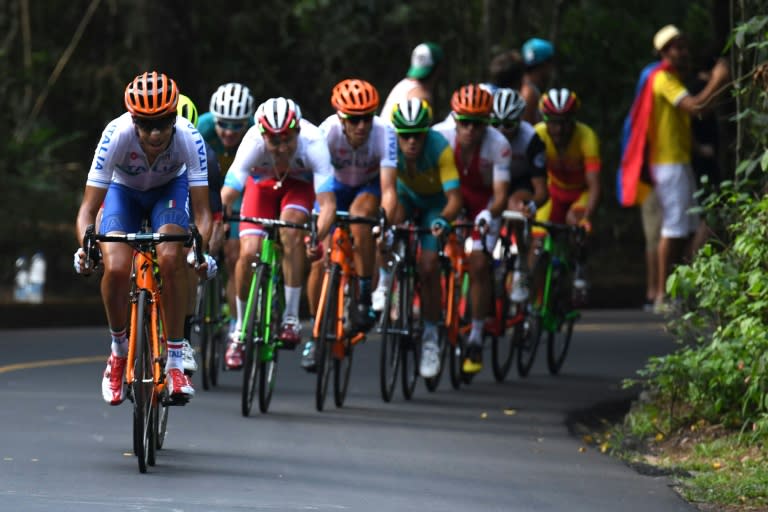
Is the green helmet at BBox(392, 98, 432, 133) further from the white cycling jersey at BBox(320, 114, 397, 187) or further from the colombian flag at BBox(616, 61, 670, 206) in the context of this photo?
the colombian flag at BBox(616, 61, 670, 206)

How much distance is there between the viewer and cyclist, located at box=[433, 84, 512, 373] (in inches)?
593

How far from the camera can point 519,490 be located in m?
Result: 10.1

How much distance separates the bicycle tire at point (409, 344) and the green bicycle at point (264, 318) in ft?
4.14

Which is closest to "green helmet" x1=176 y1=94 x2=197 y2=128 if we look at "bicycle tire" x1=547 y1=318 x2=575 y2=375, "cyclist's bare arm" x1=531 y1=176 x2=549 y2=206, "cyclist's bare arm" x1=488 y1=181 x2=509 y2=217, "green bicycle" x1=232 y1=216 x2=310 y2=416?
"green bicycle" x1=232 y1=216 x2=310 y2=416

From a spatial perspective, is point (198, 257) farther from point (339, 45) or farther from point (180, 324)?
point (339, 45)

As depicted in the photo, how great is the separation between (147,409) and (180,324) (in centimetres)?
60

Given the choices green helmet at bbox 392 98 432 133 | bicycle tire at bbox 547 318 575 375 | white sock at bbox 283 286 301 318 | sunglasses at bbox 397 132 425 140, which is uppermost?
green helmet at bbox 392 98 432 133

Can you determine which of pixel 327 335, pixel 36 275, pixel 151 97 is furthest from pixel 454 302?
pixel 36 275

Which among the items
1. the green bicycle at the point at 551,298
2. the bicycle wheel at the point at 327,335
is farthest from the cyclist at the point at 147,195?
the green bicycle at the point at 551,298

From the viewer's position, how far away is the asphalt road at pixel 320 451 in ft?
31.2

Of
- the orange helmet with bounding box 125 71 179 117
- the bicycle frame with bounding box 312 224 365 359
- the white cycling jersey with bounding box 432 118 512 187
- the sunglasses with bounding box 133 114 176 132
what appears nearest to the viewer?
the orange helmet with bounding box 125 71 179 117

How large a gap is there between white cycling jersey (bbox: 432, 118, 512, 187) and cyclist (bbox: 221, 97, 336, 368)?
220 centimetres

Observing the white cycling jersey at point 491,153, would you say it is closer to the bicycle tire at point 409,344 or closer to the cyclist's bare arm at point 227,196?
the bicycle tire at point 409,344

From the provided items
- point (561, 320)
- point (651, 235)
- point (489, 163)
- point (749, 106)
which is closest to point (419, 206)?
point (489, 163)
